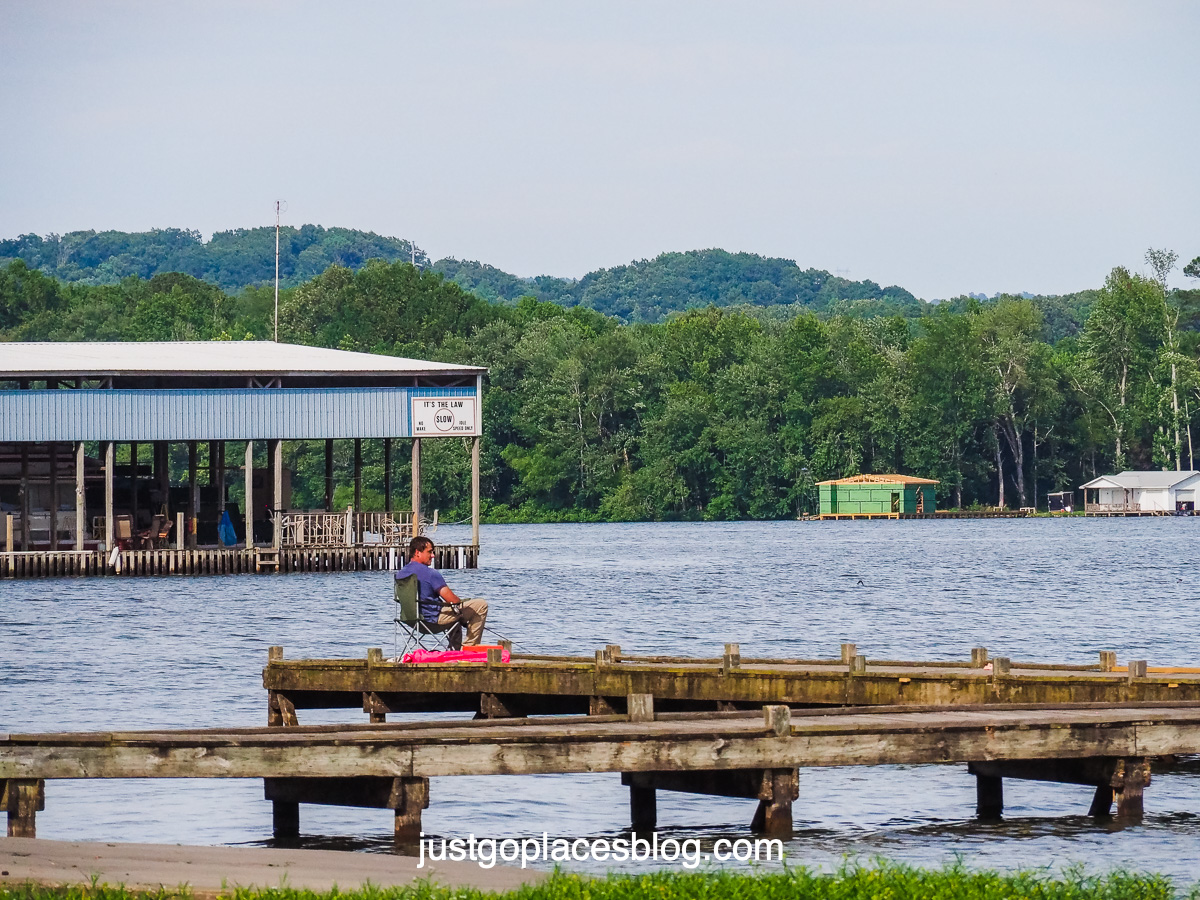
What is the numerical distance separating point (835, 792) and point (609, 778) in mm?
2629

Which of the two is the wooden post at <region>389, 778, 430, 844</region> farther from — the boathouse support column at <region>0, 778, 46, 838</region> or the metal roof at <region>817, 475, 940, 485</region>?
the metal roof at <region>817, 475, 940, 485</region>

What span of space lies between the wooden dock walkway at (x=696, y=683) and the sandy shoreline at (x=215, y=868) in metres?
6.72

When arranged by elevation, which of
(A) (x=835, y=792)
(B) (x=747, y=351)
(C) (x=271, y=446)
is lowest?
(A) (x=835, y=792)

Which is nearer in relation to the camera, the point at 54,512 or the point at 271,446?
the point at 54,512

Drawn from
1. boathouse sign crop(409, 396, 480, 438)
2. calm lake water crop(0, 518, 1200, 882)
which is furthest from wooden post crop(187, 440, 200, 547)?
boathouse sign crop(409, 396, 480, 438)

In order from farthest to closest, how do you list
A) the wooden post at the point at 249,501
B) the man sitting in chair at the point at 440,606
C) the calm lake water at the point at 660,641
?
the wooden post at the point at 249,501
the man sitting in chair at the point at 440,606
the calm lake water at the point at 660,641

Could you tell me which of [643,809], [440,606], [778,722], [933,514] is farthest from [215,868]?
[933,514]

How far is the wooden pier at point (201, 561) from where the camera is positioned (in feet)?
190

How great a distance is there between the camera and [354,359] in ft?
207

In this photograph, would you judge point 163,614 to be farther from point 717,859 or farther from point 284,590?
point 717,859

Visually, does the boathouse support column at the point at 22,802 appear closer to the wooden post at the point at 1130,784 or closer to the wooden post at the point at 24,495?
the wooden post at the point at 1130,784

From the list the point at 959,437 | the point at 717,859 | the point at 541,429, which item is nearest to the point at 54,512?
the point at 717,859

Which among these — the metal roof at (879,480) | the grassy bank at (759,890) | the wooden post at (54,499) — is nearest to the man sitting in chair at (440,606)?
the grassy bank at (759,890)

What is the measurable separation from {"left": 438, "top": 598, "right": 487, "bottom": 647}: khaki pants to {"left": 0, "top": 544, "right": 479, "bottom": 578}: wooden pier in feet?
122
